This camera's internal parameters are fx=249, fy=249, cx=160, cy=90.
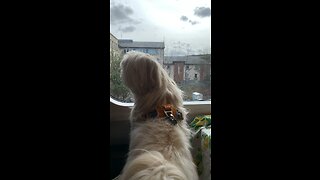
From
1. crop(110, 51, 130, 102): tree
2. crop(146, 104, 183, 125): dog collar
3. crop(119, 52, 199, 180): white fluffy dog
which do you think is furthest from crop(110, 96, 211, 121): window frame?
crop(146, 104, 183, 125): dog collar

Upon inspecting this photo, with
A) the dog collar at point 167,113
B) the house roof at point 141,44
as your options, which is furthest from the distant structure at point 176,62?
the dog collar at point 167,113

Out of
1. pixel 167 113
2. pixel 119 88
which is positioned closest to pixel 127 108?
pixel 119 88

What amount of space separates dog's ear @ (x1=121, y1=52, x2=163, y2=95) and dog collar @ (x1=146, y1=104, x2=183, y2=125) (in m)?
0.12

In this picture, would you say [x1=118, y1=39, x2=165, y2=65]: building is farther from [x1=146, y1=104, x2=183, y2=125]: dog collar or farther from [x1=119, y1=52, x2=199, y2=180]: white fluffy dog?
[x1=146, y1=104, x2=183, y2=125]: dog collar

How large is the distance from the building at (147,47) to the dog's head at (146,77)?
0.03 m

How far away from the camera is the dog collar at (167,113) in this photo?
1.22 m

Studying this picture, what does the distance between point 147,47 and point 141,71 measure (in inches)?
5.2

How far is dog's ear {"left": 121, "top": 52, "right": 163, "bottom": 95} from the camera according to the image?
132 centimetres

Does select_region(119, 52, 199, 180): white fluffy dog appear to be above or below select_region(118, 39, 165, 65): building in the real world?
below

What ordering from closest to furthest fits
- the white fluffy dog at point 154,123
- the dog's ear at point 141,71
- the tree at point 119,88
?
1. the white fluffy dog at point 154,123
2. the tree at point 119,88
3. the dog's ear at point 141,71

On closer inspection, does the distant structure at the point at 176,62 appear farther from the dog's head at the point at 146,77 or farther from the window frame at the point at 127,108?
the window frame at the point at 127,108
